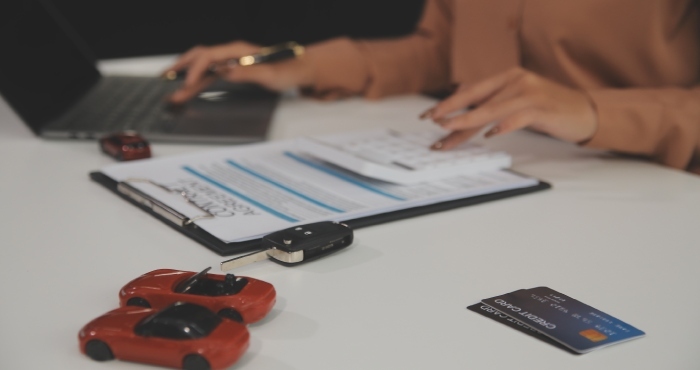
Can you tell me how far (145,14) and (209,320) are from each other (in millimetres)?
2078

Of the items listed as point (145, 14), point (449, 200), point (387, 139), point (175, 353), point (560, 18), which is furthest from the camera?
point (145, 14)

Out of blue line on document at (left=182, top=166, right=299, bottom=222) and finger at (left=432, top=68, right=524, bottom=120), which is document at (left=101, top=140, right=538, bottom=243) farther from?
finger at (left=432, top=68, right=524, bottom=120)

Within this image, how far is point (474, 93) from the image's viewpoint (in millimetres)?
1032

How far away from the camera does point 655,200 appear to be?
889 millimetres

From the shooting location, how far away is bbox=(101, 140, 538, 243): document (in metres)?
0.76

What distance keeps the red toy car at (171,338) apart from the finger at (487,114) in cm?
51

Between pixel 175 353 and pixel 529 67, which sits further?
pixel 529 67

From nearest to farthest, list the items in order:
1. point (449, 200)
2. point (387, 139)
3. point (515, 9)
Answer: point (449, 200), point (387, 139), point (515, 9)

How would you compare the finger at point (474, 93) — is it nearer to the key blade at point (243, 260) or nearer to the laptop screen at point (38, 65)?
the key blade at point (243, 260)

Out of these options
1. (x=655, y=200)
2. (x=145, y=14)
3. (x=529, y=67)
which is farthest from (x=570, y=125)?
(x=145, y=14)

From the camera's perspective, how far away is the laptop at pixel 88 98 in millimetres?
1098

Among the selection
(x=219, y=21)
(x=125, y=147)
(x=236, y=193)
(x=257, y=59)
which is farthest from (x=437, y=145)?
(x=219, y=21)

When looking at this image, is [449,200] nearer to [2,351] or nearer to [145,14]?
[2,351]

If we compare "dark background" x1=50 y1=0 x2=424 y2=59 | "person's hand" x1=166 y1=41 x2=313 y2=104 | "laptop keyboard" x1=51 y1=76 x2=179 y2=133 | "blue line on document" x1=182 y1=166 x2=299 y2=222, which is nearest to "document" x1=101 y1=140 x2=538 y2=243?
"blue line on document" x1=182 y1=166 x2=299 y2=222
